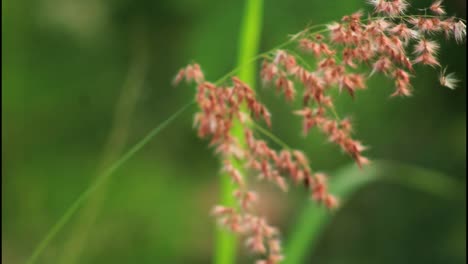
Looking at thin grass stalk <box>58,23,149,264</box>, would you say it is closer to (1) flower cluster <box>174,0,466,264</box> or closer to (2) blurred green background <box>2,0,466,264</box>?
(2) blurred green background <box>2,0,466,264</box>

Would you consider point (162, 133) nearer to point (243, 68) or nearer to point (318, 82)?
point (243, 68)

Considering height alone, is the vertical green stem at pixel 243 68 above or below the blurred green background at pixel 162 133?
below

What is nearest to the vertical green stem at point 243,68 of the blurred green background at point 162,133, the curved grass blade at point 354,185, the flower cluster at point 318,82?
the curved grass blade at point 354,185

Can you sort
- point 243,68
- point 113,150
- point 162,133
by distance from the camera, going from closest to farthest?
point 243,68, point 113,150, point 162,133

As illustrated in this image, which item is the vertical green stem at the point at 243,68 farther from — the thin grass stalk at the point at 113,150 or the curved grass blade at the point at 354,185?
the thin grass stalk at the point at 113,150

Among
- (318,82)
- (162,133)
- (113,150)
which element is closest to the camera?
(318,82)

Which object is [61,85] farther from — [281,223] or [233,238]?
[233,238]

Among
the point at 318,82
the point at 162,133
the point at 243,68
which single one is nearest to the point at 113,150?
the point at 243,68
